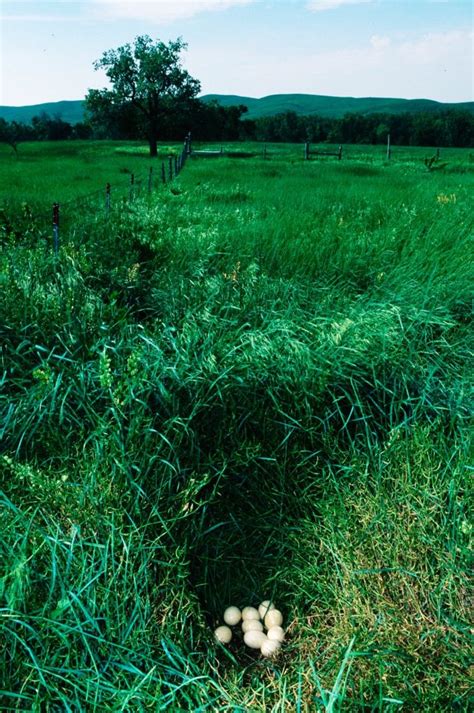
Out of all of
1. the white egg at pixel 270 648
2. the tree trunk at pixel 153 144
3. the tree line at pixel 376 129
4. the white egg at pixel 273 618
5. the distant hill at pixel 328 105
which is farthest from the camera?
the distant hill at pixel 328 105

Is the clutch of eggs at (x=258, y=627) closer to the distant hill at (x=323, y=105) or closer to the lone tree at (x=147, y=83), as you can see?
the lone tree at (x=147, y=83)

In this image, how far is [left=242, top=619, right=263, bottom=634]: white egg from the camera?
2579 mm

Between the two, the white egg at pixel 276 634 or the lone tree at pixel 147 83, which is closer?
the white egg at pixel 276 634

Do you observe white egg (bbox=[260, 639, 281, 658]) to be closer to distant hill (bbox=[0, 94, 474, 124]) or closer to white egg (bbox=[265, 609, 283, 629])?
white egg (bbox=[265, 609, 283, 629])

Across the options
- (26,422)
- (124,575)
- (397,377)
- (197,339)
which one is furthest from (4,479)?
(397,377)

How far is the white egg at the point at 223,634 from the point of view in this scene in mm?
2541

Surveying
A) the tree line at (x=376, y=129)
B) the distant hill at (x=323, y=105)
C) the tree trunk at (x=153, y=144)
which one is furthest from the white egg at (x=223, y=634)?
the distant hill at (x=323, y=105)

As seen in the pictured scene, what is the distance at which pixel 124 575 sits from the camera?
7.41 feet

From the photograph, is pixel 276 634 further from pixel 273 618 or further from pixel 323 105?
pixel 323 105

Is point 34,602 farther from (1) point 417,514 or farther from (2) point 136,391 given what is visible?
(1) point 417,514

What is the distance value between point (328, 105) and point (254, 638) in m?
186

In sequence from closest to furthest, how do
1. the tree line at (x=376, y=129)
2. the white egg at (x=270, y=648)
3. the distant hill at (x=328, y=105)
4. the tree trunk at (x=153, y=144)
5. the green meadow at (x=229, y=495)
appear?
the green meadow at (x=229, y=495), the white egg at (x=270, y=648), the tree trunk at (x=153, y=144), the tree line at (x=376, y=129), the distant hill at (x=328, y=105)

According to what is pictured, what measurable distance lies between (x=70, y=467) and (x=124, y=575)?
674 millimetres

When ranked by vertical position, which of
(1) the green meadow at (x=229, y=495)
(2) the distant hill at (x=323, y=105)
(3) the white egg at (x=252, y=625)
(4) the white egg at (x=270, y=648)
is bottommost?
(4) the white egg at (x=270, y=648)
